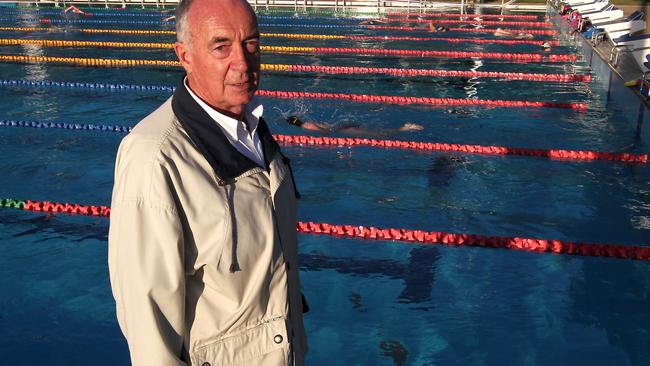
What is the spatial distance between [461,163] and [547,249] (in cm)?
245

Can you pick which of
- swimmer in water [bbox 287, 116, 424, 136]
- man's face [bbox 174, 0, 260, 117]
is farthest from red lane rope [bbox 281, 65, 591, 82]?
man's face [bbox 174, 0, 260, 117]

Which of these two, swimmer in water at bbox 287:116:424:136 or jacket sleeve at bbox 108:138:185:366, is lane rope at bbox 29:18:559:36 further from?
jacket sleeve at bbox 108:138:185:366

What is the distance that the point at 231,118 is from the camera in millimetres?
1857

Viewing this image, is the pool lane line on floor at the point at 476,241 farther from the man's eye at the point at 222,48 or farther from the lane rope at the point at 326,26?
the lane rope at the point at 326,26

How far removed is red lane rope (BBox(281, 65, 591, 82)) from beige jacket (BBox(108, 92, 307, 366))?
38.8ft

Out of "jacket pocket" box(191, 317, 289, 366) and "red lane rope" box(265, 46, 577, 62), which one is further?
"red lane rope" box(265, 46, 577, 62)

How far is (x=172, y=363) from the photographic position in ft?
5.61

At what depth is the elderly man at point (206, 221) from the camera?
1644 millimetres

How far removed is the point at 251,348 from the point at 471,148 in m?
7.18

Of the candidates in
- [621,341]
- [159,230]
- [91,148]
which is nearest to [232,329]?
[159,230]

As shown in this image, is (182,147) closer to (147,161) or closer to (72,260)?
(147,161)

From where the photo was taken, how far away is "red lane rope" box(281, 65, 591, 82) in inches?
508

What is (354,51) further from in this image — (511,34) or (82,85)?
(82,85)

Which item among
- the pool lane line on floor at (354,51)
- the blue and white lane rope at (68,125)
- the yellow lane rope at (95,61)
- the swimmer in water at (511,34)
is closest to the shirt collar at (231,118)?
the blue and white lane rope at (68,125)
